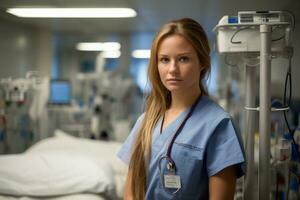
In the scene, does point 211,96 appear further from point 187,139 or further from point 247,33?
point 187,139

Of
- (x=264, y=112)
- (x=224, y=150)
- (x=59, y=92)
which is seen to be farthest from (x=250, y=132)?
(x=59, y=92)

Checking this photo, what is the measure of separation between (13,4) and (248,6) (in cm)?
113

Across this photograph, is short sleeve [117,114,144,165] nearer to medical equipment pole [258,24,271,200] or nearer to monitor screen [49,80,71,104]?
medical equipment pole [258,24,271,200]

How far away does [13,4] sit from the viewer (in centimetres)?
158

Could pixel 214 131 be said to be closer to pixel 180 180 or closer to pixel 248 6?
pixel 180 180

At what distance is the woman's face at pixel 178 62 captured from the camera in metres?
1.11

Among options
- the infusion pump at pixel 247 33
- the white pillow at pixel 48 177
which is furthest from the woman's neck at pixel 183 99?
the white pillow at pixel 48 177

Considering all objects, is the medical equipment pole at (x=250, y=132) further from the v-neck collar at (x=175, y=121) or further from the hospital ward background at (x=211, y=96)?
the v-neck collar at (x=175, y=121)

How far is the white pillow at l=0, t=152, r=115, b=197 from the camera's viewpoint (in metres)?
1.83

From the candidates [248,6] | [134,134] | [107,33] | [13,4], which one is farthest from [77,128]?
[248,6]

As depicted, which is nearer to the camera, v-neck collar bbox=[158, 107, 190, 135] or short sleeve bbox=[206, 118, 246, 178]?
short sleeve bbox=[206, 118, 246, 178]

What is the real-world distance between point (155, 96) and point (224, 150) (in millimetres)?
368

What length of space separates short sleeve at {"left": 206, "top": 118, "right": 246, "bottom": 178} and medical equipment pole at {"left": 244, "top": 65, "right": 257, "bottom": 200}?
0.24m

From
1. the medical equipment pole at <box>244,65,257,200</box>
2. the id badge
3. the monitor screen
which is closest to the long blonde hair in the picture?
the id badge
